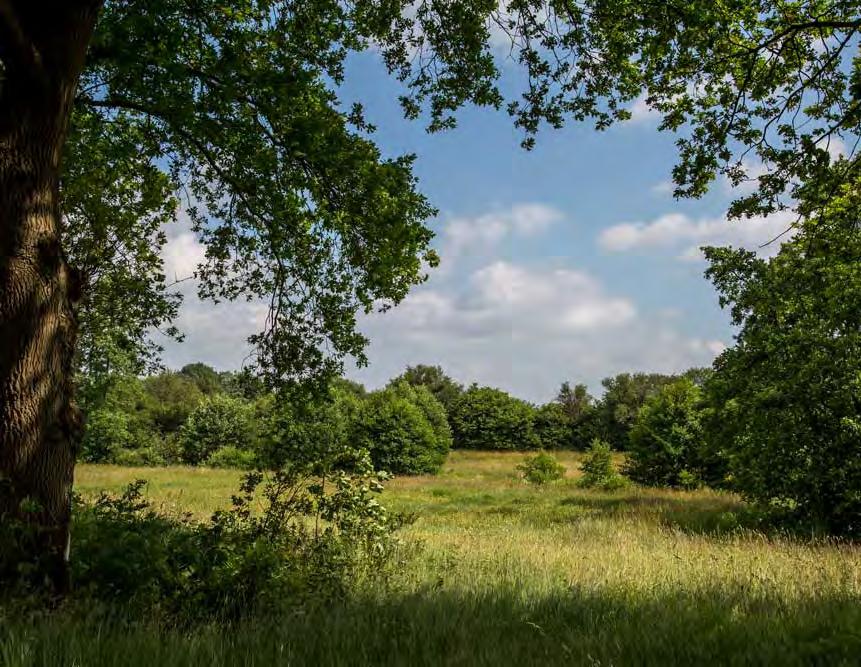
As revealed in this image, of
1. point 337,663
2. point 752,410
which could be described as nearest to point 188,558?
point 337,663

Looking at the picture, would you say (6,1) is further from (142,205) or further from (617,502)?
(617,502)

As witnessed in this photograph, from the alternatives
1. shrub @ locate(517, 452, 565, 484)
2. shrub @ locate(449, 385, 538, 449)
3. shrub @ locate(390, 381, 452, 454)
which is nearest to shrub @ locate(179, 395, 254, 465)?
shrub @ locate(390, 381, 452, 454)

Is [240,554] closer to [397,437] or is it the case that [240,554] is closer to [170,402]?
[397,437]

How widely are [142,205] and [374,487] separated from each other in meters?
7.54

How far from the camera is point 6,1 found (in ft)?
15.4

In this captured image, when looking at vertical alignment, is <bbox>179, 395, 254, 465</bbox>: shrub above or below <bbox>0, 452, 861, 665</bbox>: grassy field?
above

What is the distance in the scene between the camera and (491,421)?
7738 centimetres

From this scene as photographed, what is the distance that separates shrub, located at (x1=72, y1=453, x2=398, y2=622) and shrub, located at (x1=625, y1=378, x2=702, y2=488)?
30.7m

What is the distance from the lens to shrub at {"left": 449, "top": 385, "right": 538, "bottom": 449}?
7644 centimetres

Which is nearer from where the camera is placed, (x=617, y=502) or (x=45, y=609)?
(x=45, y=609)

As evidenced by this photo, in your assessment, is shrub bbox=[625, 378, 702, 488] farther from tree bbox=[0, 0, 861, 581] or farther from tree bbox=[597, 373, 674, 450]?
tree bbox=[597, 373, 674, 450]

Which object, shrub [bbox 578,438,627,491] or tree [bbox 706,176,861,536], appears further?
shrub [bbox 578,438,627,491]

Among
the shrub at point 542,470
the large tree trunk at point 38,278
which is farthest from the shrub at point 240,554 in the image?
the shrub at point 542,470

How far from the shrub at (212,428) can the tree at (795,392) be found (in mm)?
52684
